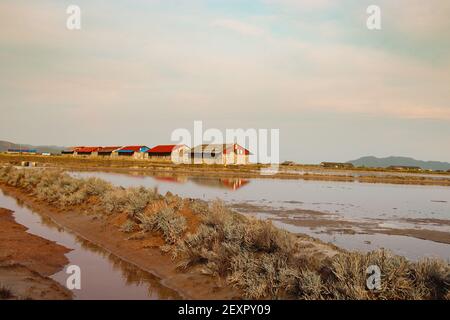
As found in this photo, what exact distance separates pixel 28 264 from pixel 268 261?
251 inches

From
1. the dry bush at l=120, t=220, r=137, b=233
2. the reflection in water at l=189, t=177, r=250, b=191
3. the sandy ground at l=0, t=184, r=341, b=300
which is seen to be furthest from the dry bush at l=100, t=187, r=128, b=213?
the reflection in water at l=189, t=177, r=250, b=191

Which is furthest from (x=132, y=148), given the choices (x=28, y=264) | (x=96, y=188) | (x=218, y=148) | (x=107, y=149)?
(x=28, y=264)

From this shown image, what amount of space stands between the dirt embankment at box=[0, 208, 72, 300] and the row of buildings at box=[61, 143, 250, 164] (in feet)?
232

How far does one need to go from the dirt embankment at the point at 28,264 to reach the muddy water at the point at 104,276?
1.14 feet

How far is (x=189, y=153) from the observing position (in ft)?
302

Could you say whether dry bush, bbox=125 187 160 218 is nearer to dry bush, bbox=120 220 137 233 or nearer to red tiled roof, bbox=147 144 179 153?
dry bush, bbox=120 220 137 233

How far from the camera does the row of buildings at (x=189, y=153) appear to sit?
85875mm

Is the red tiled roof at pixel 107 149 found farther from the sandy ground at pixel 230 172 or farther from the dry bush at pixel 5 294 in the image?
the dry bush at pixel 5 294

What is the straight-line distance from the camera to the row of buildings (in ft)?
282

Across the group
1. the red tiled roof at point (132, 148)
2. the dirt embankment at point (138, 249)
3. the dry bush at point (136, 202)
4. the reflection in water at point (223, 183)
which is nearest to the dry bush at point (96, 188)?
the dirt embankment at point (138, 249)

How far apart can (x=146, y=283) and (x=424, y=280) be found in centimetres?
608

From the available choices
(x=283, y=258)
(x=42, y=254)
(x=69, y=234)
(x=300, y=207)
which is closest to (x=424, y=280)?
(x=283, y=258)

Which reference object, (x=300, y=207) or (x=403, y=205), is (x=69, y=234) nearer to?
(x=300, y=207)
